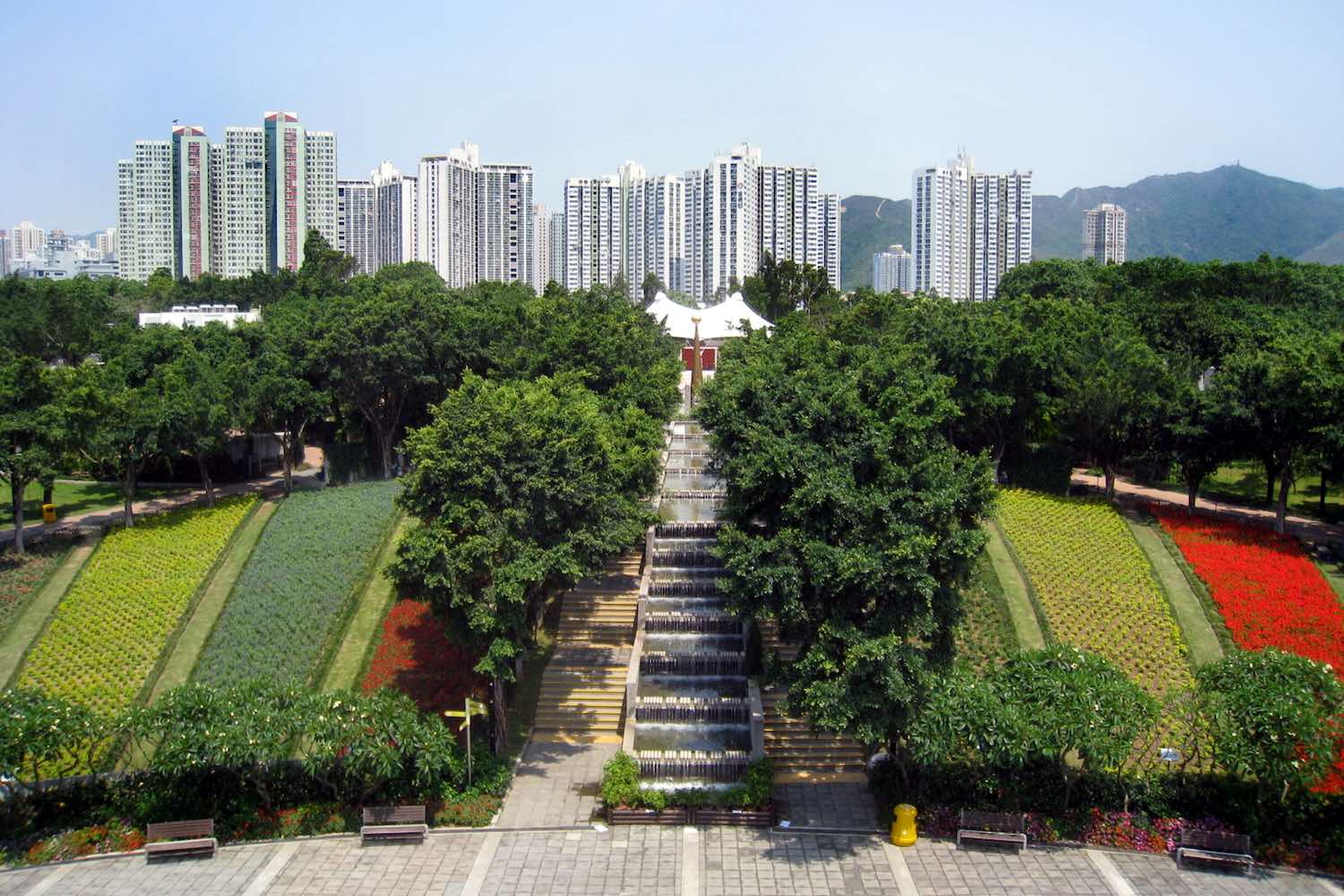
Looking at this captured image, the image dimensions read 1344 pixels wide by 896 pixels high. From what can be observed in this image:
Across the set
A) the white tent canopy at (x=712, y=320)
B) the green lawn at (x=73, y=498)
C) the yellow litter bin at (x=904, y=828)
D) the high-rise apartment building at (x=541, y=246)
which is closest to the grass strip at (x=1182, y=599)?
the yellow litter bin at (x=904, y=828)

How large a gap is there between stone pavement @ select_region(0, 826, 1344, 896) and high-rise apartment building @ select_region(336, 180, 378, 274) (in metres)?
110

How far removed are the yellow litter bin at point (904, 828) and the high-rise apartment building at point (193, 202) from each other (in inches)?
4353

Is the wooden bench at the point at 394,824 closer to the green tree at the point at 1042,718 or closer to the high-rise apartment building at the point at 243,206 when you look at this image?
the green tree at the point at 1042,718

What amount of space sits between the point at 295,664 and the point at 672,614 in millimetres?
8699

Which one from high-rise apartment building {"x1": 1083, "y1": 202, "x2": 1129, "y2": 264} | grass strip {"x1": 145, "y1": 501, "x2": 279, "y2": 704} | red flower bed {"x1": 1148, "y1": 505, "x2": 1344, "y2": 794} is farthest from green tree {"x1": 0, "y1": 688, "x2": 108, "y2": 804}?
high-rise apartment building {"x1": 1083, "y1": 202, "x2": 1129, "y2": 264}

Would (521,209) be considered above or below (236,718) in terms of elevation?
A: above

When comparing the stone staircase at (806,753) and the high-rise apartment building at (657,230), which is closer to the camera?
the stone staircase at (806,753)

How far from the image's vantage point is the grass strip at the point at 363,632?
24.3 m

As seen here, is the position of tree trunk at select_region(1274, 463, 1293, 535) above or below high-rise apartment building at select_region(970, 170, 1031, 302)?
below

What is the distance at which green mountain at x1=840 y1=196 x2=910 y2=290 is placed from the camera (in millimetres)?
175750

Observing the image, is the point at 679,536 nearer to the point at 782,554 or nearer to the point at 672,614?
the point at 672,614

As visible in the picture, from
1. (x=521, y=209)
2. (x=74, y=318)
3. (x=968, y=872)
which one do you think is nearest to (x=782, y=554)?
(x=968, y=872)

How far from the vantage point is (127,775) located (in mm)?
20047

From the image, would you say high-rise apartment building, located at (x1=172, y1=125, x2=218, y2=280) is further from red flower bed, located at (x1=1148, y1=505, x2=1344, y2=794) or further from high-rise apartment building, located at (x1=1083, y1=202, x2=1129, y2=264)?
high-rise apartment building, located at (x1=1083, y1=202, x2=1129, y2=264)
